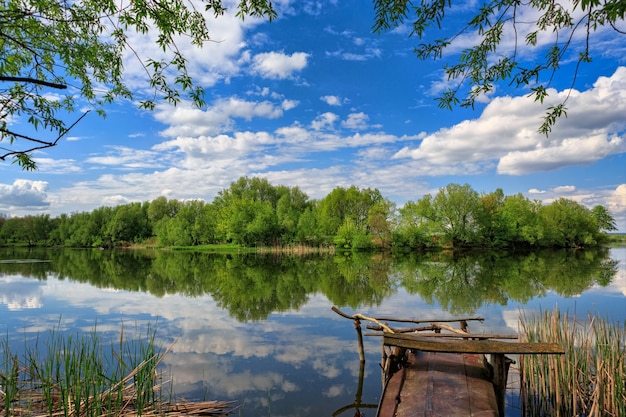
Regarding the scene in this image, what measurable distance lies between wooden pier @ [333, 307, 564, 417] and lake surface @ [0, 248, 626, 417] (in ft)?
6.46

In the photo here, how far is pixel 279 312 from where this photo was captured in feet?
54.9

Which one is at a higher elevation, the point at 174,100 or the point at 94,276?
the point at 174,100

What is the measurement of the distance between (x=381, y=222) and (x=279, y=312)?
46850 mm

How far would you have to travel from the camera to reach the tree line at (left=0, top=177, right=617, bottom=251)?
6194 centimetres

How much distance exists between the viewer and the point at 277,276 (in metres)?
28.5

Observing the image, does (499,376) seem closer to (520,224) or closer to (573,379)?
(573,379)

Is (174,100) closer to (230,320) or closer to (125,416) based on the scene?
(125,416)

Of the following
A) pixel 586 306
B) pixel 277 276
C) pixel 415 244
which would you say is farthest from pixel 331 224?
pixel 586 306

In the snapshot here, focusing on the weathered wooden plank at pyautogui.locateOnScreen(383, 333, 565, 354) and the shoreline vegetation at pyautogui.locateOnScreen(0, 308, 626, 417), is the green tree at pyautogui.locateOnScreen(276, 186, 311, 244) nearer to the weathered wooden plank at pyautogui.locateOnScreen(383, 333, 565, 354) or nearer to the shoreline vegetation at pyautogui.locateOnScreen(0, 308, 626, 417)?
the shoreline vegetation at pyautogui.locateOnScreen(0, 308, 626, 417)

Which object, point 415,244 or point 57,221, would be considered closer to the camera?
point 415,244

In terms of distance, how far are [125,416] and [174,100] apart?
4877 millimetres

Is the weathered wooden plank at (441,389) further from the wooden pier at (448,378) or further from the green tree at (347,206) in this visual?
the green tree at (347,206)

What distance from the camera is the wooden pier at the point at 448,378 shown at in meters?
4.60

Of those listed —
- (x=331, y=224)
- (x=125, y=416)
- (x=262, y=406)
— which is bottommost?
(x=262, y=406)
